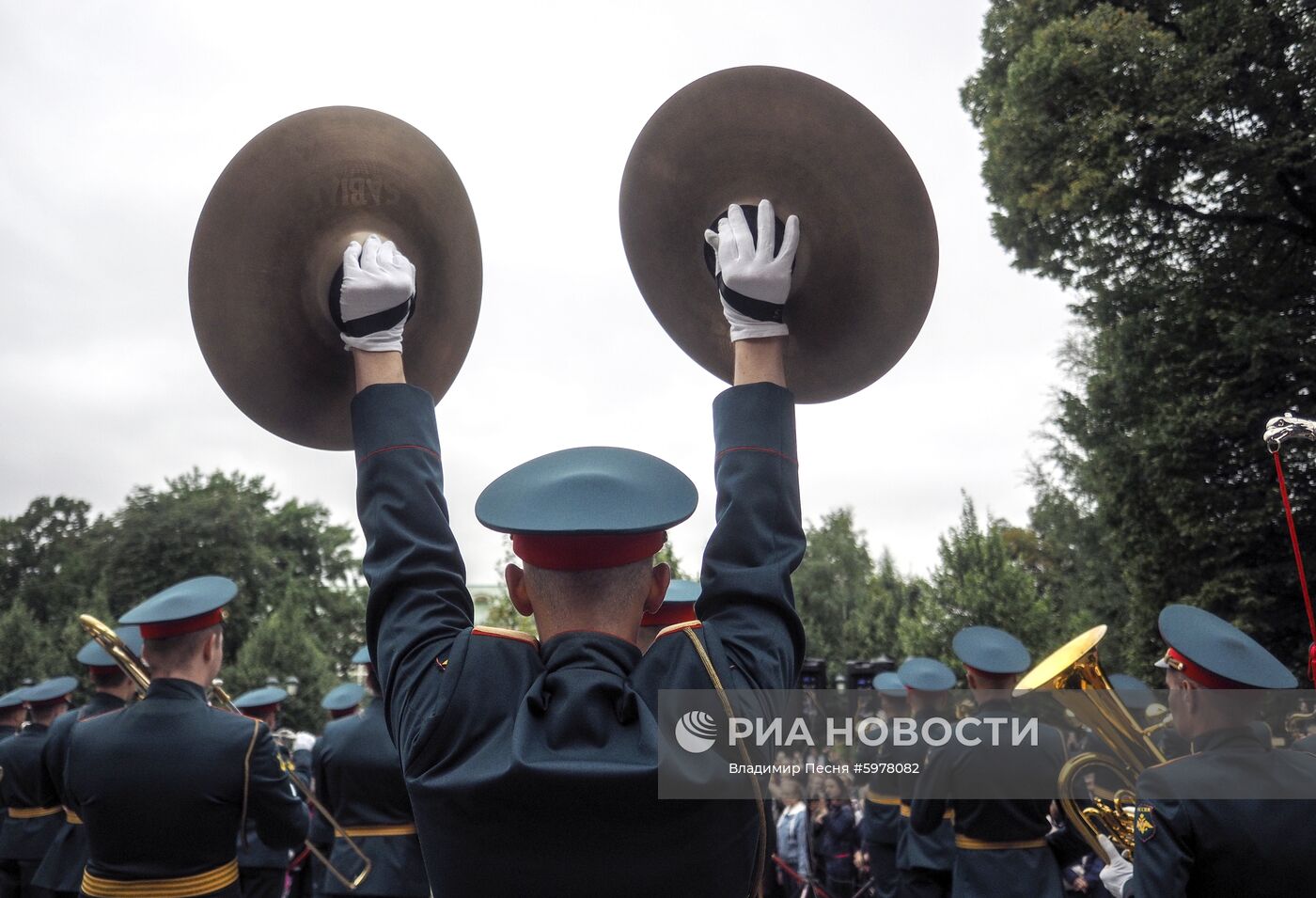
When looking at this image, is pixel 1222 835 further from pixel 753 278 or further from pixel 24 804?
pixel 24 804

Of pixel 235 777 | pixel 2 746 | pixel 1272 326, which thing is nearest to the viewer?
pixel 235 777

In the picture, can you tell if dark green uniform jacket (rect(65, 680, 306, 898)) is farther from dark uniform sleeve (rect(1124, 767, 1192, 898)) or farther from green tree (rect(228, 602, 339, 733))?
green tree (rect(228, 602, 339, 733))

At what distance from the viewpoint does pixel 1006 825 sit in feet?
22.2

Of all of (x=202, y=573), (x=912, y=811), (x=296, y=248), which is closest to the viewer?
(x=296, y=248)

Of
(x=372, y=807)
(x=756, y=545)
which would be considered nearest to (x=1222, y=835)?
(x=756, y=545)

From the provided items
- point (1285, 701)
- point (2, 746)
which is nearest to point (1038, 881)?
point (1285, 701)

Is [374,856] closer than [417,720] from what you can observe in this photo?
No

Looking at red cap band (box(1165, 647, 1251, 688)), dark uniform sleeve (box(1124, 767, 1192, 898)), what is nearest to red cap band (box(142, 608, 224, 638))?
dark uniform sleeve (box(1124, 767, 1192, 898))

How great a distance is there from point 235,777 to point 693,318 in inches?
127

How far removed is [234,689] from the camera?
3303 centimetres

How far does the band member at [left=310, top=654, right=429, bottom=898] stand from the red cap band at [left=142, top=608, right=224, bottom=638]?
2268 millimetres

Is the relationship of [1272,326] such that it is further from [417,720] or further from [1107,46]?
[417,720]

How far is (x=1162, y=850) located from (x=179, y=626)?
12.8 ft

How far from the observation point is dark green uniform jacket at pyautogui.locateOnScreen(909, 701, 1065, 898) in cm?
669
